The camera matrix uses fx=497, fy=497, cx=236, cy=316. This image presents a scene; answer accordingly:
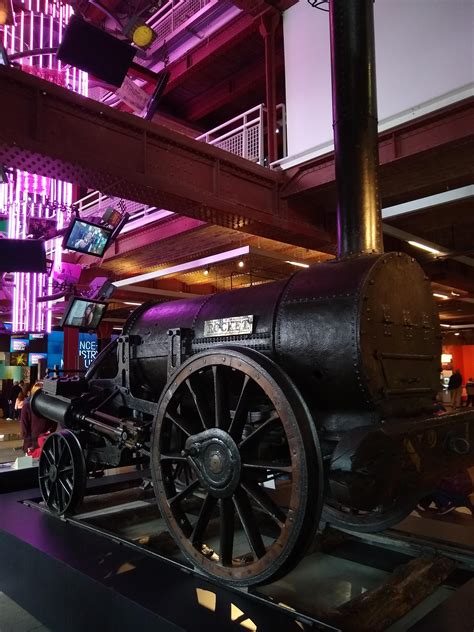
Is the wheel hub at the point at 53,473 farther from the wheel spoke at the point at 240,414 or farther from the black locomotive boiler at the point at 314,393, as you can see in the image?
the wheel spoke at the point at 240,414

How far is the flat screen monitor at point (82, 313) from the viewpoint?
620 centimetres

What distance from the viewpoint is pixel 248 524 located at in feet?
9.17

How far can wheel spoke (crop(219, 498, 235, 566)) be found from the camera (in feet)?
9.21

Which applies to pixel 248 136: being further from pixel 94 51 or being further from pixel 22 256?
pixel 22 256

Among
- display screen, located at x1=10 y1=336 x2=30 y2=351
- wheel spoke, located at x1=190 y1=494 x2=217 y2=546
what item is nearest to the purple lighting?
wheel spoke, located at x1=190 y1=494 x2=217 y2=546

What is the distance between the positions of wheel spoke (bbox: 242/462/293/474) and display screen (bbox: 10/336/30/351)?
20380mm

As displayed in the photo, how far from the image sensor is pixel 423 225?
948cm

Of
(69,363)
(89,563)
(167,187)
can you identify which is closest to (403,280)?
(89,563)

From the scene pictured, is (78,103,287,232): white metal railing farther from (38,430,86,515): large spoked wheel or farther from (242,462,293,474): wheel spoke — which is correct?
(242,462,293,474): wheel spoke

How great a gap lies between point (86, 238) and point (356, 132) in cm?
567

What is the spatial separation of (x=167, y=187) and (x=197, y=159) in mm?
784

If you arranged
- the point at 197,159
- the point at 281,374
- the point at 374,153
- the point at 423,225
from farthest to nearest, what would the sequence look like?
the point at 423,225 → the point at 197,159 → the point at 374,153 → the point at 281,374

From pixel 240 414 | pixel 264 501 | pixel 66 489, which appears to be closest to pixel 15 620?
pixel 66 489

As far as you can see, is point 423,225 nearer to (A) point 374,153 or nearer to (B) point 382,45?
(B) point 382,45
